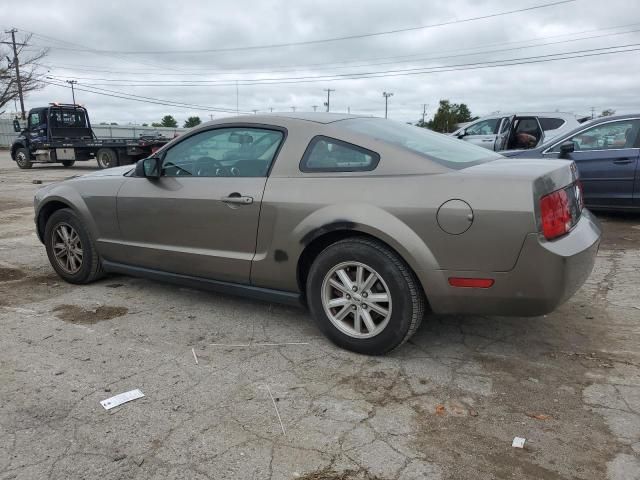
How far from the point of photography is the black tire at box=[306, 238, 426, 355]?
10.2 feet

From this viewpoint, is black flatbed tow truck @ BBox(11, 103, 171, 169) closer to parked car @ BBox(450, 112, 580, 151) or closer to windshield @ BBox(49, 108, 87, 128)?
windshield @ BBox(49, 108, 87, 128)

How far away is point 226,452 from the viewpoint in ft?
7.89

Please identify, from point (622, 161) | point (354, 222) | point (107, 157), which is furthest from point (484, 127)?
point (107, 157)

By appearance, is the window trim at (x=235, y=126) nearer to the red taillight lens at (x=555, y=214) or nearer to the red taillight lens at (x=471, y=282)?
the red taillight lens at (x=471, y=282)

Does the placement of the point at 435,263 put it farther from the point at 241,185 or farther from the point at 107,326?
the point at 107,326

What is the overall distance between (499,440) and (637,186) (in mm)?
5999

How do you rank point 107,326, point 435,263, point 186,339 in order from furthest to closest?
point 107,326 < point 186,339 < point 435,263

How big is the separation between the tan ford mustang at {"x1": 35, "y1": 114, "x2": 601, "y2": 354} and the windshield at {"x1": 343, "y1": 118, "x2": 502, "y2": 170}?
22 millimetres

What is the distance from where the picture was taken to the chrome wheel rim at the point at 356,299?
321 centimetres

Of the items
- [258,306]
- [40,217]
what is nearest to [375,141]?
[258,306]

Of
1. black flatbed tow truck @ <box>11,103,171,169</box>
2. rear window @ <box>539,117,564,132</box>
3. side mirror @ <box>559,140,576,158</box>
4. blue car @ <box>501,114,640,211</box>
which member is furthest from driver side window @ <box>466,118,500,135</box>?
black flatbed tow truck @ <box>11,103,171,169</box>

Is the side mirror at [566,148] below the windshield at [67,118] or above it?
below

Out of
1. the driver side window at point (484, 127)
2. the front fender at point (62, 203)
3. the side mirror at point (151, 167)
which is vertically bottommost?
the front fender at point (62, 203)

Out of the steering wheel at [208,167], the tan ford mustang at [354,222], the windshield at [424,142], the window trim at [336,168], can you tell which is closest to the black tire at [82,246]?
the tan ford mustang at [354,222]
